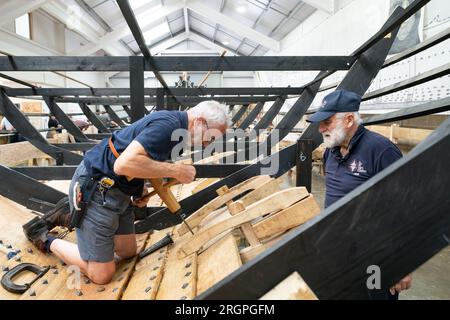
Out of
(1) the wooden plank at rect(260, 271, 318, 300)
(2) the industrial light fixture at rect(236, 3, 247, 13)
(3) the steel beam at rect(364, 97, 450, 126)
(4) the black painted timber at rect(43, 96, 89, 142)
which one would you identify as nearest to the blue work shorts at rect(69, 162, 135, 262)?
(1) the wooden plank at rect(260, 271, 318, 300)

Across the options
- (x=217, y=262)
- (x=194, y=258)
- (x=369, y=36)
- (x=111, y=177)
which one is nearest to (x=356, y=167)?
(x=217, y=262)

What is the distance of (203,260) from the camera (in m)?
2.04

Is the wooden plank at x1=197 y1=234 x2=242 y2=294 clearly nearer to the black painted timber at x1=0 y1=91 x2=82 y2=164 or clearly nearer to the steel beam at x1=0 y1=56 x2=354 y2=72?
the steel beam at x1=0 y1=56 x2=354 y2=72

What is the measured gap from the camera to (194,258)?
2104mm

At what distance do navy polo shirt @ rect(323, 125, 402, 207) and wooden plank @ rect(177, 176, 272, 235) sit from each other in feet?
2.06

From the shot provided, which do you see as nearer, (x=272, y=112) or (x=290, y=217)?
(x=290, y=217)

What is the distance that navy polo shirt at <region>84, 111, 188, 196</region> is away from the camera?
1856 mm

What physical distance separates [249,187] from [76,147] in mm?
3432

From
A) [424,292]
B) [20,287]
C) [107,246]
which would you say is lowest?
[424,292]

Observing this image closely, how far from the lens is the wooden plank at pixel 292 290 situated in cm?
74

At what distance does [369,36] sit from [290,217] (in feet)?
22.2

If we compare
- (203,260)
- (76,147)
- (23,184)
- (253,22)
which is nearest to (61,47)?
(253,22)

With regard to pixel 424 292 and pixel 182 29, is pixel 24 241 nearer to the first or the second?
pixel 424 292

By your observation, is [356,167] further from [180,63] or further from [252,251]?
[180,63]
